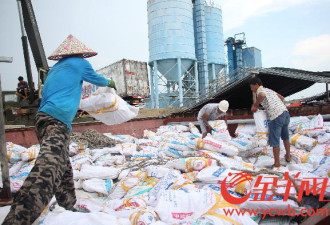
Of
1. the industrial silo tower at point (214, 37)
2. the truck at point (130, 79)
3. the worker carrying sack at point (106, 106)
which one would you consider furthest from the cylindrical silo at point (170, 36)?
Answer: the worker carrying sack at point (106, 106)

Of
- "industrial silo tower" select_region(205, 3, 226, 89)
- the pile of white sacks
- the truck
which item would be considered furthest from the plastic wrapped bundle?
"industrial silo tower" select_region(205, 3, 226, 89)

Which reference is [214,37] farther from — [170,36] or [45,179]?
[45,179]

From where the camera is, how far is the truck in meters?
15.0

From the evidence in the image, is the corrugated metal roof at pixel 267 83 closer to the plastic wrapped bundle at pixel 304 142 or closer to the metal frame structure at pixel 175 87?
the plastic wrapped bundle at pixel 304 142

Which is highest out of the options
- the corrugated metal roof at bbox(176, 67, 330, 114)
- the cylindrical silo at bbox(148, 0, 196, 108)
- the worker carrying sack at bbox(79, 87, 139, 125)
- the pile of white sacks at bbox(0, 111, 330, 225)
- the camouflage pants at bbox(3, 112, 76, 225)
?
the cylindrical silo at bbox(148, 0, 196, 108)

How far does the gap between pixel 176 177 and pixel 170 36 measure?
59.8 ft

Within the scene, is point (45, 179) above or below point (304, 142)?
above

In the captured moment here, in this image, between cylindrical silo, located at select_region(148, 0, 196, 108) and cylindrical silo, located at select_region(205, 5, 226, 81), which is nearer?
cylindrical silo, located at select_region(148, 0, 196, 108)

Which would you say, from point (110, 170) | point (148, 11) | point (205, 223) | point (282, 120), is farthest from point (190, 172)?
point (148, 11)

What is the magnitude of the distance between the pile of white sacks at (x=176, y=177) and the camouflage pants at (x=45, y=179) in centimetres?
12

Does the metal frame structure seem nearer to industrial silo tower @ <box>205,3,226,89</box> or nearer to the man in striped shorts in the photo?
industrial silo tower @ <box>205,3,226,89</box>

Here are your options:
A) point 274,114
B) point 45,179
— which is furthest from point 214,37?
point 45,179

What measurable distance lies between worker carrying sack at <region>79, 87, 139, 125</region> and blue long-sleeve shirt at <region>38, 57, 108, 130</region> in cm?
43

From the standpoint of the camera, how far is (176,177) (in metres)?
2.64
